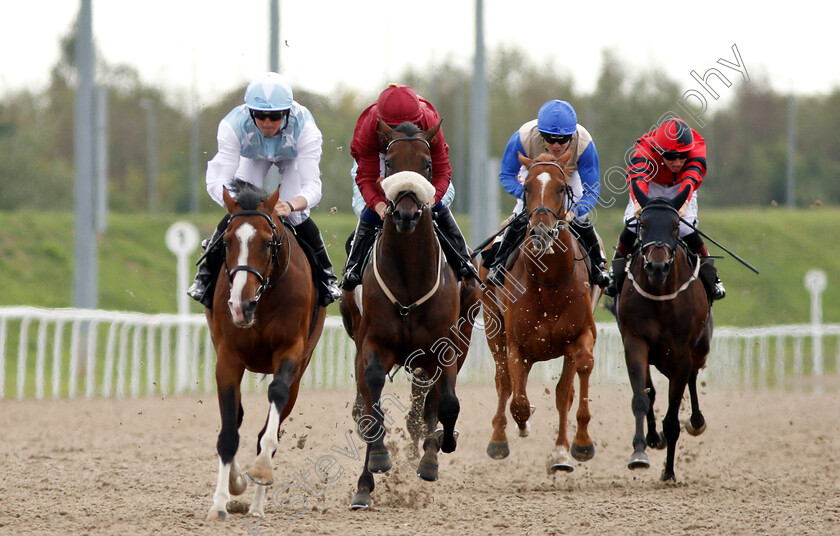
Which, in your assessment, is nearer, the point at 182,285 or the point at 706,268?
the point at 706,268

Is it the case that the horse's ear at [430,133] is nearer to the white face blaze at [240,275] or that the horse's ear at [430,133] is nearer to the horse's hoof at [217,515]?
the white face blaze at [240,275]

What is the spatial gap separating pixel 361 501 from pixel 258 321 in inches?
51.3

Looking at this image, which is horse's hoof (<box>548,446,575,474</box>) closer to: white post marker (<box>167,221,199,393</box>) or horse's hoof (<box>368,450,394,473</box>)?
horse's hoof (<box>368,450,394,473</box>)

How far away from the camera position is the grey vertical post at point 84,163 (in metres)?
14.0

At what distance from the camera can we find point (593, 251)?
318 inches

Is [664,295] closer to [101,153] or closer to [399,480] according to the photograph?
[399,480]

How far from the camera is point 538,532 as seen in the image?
5707 millimetres

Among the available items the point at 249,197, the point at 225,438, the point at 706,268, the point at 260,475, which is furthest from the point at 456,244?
the point at 706,268

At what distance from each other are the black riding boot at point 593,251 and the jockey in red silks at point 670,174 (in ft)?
0.89

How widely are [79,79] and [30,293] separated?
10301 millimetres

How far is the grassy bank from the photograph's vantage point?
78.2ft

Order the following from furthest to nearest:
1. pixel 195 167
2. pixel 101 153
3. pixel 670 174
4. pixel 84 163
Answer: pixel 195 167
pixel 101 153
pixel 84 163
pixel 670 174

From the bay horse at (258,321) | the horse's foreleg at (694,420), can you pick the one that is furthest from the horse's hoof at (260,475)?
the horse's foreleg at (694,420)

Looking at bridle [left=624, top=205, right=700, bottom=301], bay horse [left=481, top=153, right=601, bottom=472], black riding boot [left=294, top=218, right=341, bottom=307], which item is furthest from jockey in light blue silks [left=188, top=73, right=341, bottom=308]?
bridle [left=624, top=205, right=700, bottom=301]
